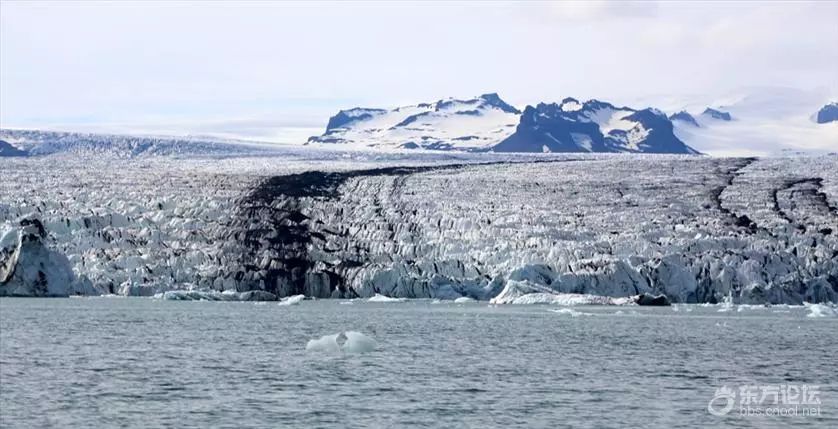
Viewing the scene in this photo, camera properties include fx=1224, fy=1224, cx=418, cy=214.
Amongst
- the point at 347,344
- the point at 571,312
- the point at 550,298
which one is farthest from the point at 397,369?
the point at 550,298

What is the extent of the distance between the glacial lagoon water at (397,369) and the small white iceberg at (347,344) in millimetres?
363

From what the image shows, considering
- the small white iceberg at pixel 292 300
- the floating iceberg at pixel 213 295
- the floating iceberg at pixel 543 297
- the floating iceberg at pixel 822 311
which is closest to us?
the floating iceberg at pixel 822 311

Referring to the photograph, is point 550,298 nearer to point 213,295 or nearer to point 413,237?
point 413,237

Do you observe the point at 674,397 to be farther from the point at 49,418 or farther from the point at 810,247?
the point at 810,247

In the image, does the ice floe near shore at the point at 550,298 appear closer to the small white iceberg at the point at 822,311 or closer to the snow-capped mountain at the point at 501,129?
the small white iceberg at the point at 822,311

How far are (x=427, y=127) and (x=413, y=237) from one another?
128 meters

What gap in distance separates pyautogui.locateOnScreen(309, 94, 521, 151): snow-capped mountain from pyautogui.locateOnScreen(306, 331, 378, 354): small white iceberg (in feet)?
454

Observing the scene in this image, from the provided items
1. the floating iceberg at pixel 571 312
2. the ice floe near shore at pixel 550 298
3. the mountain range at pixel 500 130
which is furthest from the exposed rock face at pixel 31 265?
the mountain range at pixel 500 130

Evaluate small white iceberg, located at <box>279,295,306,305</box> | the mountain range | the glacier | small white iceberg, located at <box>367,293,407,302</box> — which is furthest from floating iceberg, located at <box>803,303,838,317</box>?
the mountain range

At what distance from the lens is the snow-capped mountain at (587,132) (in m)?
173

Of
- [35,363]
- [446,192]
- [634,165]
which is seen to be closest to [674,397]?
[35,363]

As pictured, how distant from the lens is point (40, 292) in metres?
52.5

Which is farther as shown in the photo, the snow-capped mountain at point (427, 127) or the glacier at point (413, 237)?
the snow-capped mountain at point (427, 127)

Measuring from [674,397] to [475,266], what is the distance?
32.2 m
